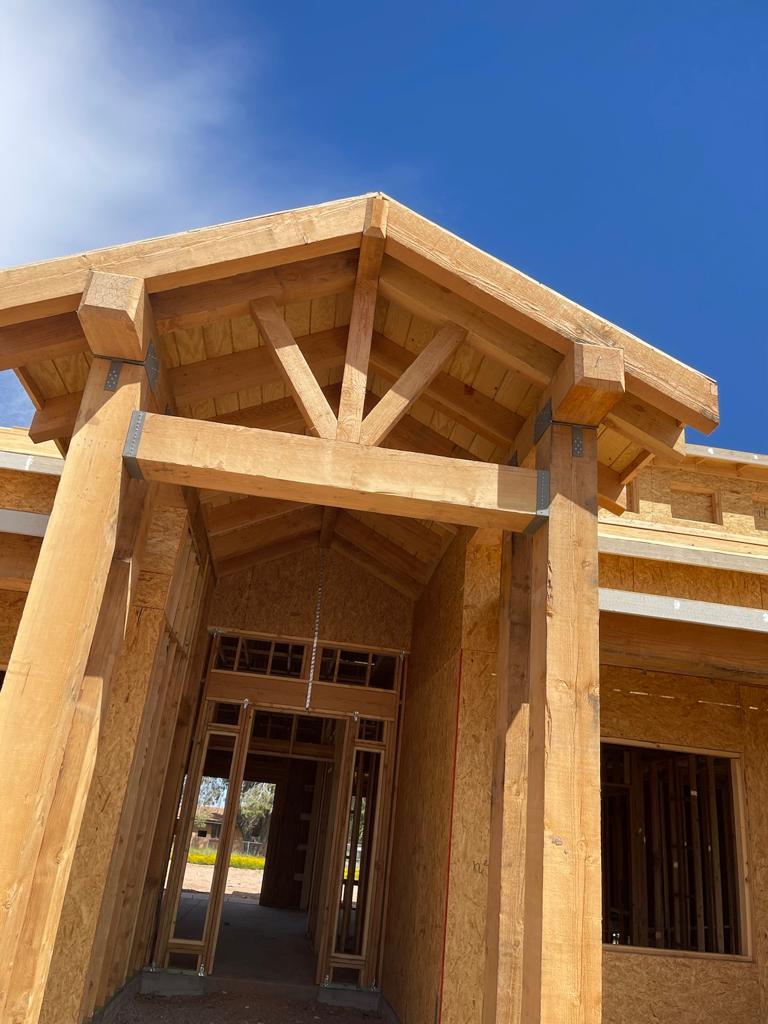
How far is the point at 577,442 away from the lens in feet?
13.7

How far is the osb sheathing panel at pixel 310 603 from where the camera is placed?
353 inches

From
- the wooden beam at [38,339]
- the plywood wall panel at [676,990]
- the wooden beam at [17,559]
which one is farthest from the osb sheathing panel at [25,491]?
the plywood wall panel at [676,990]

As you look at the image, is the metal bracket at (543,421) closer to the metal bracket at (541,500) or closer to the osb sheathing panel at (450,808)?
Answer: the metal bracket at (541,500)

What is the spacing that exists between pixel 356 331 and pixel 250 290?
0.66 metres

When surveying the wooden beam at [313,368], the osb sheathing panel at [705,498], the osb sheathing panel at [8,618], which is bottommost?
the osb sheathing panel at [8,618]

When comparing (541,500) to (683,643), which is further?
(683,643)

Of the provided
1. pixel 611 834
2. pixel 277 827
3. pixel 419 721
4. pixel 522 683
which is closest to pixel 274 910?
pixel 277 827

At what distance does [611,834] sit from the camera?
504 inches

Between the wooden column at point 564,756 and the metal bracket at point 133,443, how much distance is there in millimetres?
2129

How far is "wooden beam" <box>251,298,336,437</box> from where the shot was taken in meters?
4.08

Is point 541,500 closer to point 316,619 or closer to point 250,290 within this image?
point 250,290

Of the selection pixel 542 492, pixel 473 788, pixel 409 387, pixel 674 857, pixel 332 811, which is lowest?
pixel 674 857

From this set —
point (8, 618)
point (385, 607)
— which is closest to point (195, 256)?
point (8, 618)

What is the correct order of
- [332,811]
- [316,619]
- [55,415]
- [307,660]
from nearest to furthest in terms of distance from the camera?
[55,415] < [307,660] < [316,619] < [332,811]
